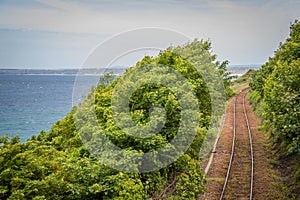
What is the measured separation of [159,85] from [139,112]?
1.96 metres

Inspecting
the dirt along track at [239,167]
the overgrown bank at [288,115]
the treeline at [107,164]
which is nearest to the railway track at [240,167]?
the dirt along track at [239,167]

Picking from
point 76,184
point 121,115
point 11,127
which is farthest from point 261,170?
point 11,127

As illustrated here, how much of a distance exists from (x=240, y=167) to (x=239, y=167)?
6 centimetres

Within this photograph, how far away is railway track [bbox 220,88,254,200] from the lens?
15.3m

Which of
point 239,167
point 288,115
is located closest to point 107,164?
point 288,115

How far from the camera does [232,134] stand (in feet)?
84.8

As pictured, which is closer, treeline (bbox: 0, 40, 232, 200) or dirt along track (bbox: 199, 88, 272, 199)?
treeline (bbox: 0, 40, 232, 200)

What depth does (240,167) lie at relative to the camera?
18516 mm

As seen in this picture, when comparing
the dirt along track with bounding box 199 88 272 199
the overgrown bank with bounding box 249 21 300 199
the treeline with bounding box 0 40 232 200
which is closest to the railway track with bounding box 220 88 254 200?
the dirt along track with bounding box 199 88 272 199

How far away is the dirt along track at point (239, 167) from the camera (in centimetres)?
1534

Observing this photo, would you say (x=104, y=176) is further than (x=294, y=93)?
No

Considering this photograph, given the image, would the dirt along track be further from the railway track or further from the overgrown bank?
the overgrown bank

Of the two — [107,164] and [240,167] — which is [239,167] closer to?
[240,167]

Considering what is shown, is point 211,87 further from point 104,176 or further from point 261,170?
point 104,176
